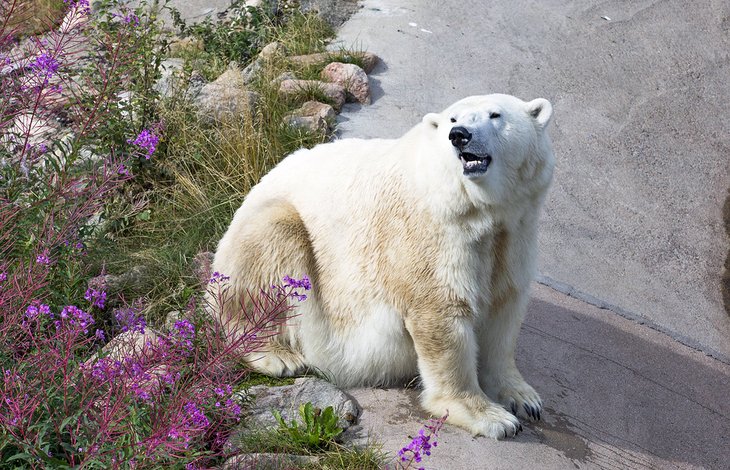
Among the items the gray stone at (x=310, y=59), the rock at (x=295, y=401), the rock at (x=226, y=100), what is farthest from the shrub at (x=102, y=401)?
the gray stone at (x=310, y=59)

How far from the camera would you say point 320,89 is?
6613mm

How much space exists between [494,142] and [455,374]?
1.01 metres

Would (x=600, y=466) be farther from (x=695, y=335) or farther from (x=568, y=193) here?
(x=568, y=193)

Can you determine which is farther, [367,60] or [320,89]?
[367,60]

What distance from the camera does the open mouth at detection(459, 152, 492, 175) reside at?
11.4 feet

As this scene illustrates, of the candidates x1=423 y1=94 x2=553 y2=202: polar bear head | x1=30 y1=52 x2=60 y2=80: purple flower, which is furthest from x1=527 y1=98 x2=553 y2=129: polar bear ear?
x1=30 y1=52 x2=60 y2=80: purple flower

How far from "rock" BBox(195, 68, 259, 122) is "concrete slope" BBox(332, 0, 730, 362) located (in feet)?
2.39

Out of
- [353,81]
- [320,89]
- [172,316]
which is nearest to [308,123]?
[320,89]

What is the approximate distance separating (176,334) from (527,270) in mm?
1593

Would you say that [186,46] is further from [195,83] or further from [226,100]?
[226,100]

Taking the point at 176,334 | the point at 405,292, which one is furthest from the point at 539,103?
the point at 176,334

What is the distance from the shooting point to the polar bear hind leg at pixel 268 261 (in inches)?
163

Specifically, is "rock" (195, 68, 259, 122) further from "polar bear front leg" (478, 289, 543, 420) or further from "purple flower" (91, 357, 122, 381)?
"purple flower" (91, 357, 122, 381)

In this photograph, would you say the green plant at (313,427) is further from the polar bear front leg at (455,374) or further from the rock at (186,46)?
the rock at (186,46)
